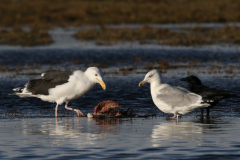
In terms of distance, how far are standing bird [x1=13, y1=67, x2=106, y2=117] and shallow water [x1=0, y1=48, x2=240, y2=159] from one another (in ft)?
2.02

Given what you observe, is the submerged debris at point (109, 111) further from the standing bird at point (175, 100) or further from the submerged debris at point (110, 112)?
the standing bird at point (175, 100)

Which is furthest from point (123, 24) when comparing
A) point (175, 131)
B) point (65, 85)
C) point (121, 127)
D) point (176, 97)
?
point (175, 131)

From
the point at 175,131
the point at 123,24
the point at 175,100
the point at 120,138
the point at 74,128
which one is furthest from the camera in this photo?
the point at 123,24

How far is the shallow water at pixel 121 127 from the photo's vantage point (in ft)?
27.8

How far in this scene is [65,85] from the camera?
12945mm

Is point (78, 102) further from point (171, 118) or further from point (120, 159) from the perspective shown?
point (120, 159)

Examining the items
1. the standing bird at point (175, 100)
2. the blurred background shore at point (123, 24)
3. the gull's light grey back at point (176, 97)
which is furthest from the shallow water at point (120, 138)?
the blurred background shore at point (123, 24)

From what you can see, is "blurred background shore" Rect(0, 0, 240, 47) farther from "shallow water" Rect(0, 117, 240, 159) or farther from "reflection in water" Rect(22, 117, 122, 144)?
"shallow water" Rect(0, 117, 240, 159)

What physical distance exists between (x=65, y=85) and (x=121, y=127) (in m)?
2.59

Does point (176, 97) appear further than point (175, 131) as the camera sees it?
Yes

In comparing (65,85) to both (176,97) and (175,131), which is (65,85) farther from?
(175,131)

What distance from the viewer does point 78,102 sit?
15742mm

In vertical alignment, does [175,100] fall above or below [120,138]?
above

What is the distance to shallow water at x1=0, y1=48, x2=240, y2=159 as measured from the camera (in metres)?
8.46
